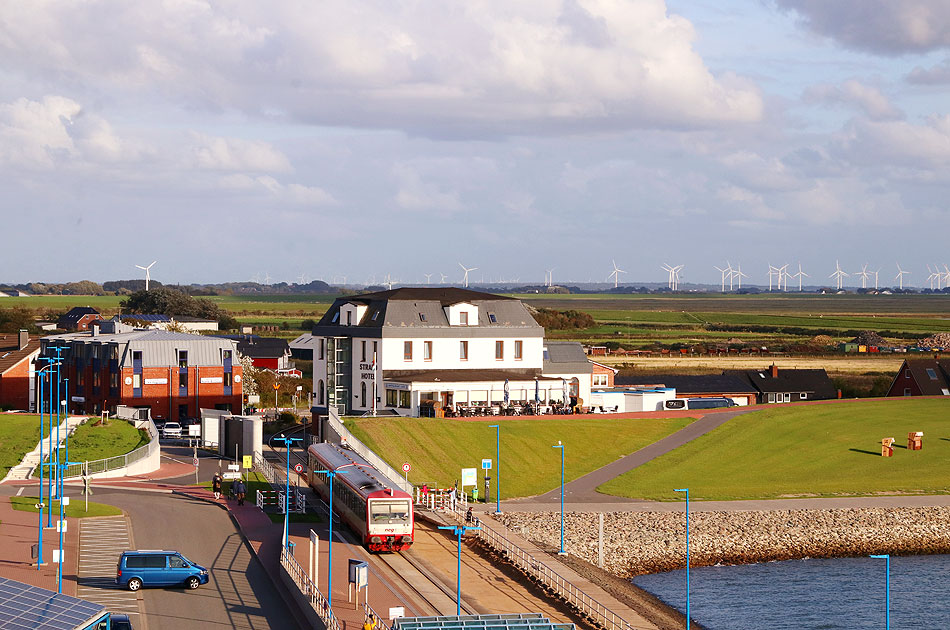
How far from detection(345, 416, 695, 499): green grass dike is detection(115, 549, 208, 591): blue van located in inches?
937

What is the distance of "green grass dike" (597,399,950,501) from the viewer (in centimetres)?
6944

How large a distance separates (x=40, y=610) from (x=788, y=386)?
9397 centimetres

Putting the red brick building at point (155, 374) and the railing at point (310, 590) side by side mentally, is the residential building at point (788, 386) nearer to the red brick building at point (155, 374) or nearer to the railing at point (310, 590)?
the red brick building at point (155, 374)

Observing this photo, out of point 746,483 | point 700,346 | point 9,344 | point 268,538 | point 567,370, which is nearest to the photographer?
point 268,538

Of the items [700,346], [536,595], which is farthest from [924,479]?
[700,346]

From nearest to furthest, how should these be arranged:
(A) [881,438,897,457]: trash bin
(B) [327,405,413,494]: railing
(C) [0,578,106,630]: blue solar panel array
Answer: (C) [0,578,106,630]: blue solar panel array
(B) [327,405,413,494]: railing
(A) [881,438,897,457]: trash bin

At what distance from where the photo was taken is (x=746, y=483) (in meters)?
71.3

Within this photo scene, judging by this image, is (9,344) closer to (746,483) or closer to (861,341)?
(746,483)

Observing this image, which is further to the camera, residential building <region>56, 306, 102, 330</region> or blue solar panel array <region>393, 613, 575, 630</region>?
residential building <region>56, 306, 102, 330</region>

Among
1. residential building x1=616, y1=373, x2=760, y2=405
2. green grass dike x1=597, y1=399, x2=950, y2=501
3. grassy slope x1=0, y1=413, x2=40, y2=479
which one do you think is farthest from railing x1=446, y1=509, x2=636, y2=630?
residential building x1=616, y1=373, x2=760, y2=405

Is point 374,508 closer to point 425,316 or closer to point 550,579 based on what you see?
point 550,579

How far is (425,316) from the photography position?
8275 cm

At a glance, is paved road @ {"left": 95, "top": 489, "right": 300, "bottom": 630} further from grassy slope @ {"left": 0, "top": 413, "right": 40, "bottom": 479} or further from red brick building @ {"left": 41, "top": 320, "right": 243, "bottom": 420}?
red brick building @ {"left": 41, "top": 320, "right": 243, "bottom": 420}

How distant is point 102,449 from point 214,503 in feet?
61.5
